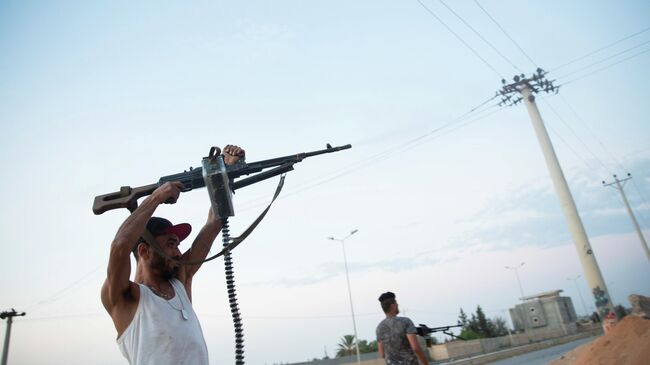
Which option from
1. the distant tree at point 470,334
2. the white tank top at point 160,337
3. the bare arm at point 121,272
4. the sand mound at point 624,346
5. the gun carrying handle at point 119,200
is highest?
the gun carrying handle at point 119,200

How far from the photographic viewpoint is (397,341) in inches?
229

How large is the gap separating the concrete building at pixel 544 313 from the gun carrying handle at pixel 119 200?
265 ft

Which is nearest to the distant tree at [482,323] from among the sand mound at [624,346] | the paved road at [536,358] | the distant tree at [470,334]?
the distant tree at [470,334]

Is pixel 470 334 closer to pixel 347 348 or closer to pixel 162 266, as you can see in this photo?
pixel 347 348

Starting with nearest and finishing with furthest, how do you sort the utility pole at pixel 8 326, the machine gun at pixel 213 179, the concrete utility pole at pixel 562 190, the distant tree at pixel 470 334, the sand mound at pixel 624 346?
the machine gun at pixel 213 179 → the sand mound at pixel 624 346 → the concrete utility pole at pixel 562 190 → the utility pole at pixel 8 326 → the distant tree at pixel 470 334

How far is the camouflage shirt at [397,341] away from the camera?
18.9 feet

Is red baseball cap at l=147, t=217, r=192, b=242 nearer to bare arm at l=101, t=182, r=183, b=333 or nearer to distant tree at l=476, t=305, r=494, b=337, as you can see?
bare arm at l=101, t=182, r=183, b=333

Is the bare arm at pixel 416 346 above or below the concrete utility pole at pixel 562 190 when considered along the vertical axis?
below

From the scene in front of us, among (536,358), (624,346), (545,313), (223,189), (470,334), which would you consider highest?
(223,189)

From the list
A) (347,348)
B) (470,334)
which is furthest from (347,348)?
(470,334)

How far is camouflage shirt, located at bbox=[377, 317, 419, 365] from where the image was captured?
18.9 ft

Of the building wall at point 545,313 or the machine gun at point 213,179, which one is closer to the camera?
the machine gun at point 213,179

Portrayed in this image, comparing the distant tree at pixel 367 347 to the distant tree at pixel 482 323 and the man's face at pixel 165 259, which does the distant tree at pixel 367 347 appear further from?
the man's face at pixel 165 259

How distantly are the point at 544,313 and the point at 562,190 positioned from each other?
63.0 metres
